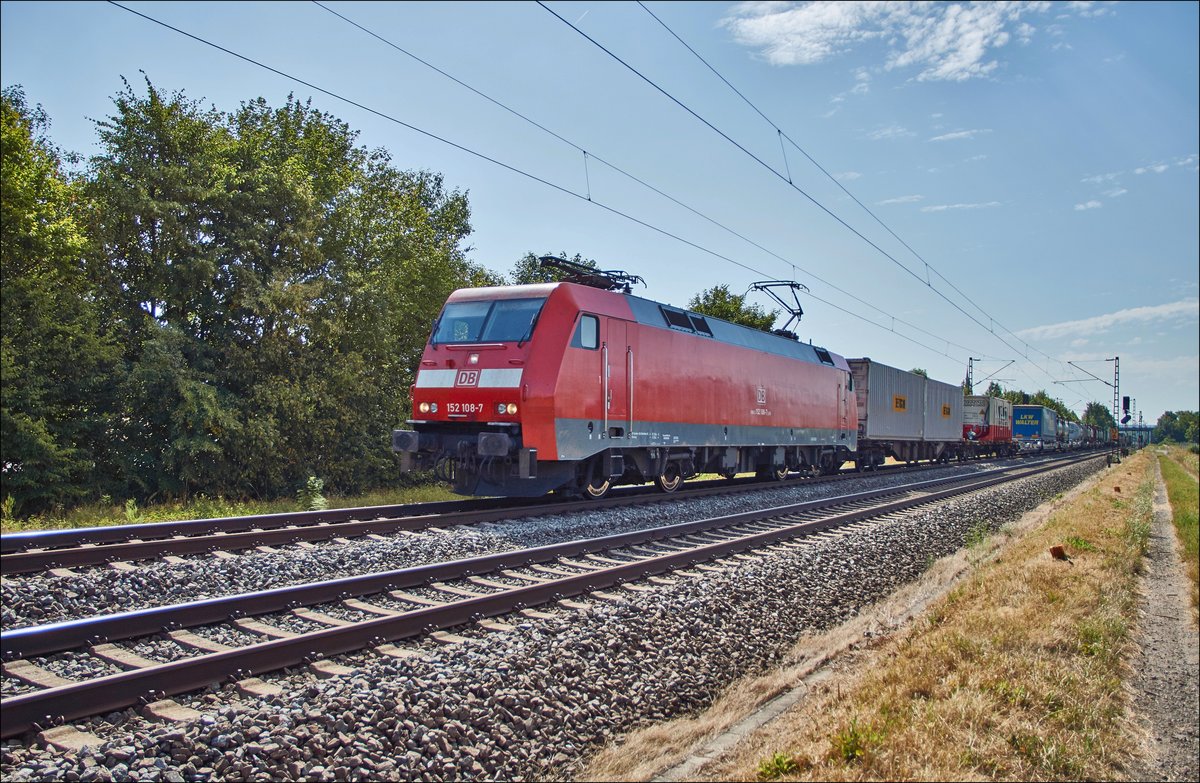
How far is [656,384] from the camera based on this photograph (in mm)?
15258

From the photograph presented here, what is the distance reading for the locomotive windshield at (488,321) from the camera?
1293cm

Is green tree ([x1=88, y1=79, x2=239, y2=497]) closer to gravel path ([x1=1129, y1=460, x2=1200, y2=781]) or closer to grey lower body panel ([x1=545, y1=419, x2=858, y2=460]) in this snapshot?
grey lower body panel ([x1=545, y1=419, x2=858, y2=460])

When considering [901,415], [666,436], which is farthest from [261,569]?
[901,415]

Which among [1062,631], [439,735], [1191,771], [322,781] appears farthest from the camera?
[1062,631]

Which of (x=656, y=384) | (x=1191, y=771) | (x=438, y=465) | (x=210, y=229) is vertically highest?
(x=210, y=229)

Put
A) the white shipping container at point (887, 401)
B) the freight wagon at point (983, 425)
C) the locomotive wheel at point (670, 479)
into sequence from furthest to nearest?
the freight wagon at point (983, 425) → the white shipping container at point (887, 401) → the locomotive wheel at point (670, 479)

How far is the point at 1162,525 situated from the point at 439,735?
17.4 meters

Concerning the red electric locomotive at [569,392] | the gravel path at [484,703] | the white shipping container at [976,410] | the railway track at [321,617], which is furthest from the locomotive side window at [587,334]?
the white shipping container at [976,410]

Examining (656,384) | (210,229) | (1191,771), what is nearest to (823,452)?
(656,384)

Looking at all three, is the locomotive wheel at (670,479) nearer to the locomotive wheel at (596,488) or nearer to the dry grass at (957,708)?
the locomotive wheel at (596,488)

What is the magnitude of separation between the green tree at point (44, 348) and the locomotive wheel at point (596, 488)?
880 cm

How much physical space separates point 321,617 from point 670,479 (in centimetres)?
1145

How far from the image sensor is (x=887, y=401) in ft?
98.2

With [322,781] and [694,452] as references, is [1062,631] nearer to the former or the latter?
[322,781]
